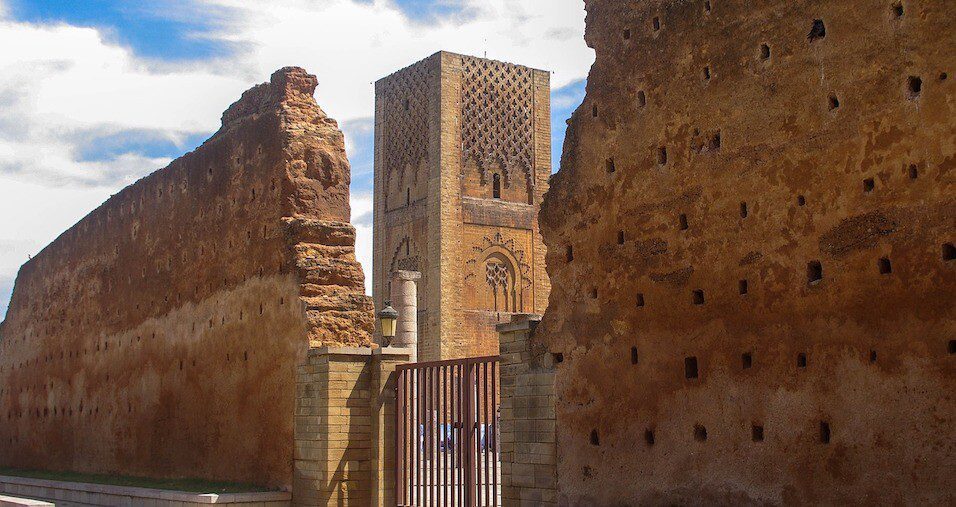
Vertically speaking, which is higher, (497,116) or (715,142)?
(497,116)

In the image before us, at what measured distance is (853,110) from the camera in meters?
6.96

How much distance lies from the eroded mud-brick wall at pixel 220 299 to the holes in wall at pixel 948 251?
21.8ft

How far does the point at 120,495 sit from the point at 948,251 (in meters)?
8.90

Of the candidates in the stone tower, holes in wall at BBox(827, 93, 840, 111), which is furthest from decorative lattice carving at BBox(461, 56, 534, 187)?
holes in wall at BBox(827, 93, 840, 111)

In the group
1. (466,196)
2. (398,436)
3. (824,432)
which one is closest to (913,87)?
(824,432)

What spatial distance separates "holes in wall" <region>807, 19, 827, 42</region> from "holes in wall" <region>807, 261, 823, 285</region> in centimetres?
146

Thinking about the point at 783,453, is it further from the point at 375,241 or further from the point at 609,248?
the point at 375,241

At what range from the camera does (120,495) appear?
11.9 meters

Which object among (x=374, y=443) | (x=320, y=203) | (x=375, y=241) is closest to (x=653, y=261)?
(x=374, y=443)

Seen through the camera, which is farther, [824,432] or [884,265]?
[824,432]

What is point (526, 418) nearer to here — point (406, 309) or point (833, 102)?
point (833, 102)

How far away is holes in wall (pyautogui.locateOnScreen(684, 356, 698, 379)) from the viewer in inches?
309

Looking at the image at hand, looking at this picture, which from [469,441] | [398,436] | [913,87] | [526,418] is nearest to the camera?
[913,87]

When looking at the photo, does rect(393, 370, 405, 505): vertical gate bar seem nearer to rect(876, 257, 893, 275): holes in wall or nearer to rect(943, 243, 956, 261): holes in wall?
rect(876, 257, 893, 275): holes in wall
